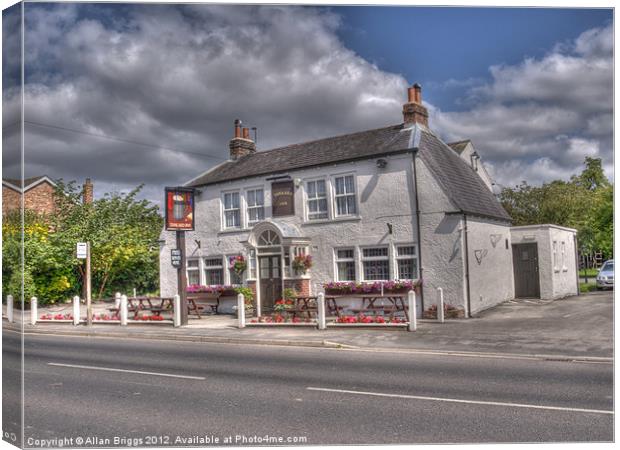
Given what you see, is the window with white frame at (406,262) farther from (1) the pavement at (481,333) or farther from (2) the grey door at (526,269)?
(2) the grey door at (526,269)

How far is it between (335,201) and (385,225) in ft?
5.01

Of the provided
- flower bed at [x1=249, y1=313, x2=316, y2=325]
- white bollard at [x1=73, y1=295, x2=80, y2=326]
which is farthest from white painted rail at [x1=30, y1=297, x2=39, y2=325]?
flower bed at [x1=249, y1=313, x2=316, y2=325]

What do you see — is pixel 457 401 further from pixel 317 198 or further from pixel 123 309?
pixel 123 309

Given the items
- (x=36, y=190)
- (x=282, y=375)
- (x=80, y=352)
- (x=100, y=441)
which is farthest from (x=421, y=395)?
(x=80, y=352)

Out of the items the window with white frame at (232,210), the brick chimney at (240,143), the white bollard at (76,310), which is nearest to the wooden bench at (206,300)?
the window with white frame at (232,210)

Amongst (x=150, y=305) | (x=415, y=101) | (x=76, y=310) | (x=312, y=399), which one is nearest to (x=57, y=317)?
(x=76, y=310)

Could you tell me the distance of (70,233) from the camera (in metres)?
9.84

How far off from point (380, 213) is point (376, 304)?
→ 2.48 meters

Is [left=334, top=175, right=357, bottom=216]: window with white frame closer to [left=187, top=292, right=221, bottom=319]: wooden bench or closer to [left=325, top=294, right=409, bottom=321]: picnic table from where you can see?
[left=325, top=294, right=409, bottom=321]: picnic table

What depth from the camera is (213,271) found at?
67.7 feet

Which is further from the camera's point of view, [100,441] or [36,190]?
[36,190]

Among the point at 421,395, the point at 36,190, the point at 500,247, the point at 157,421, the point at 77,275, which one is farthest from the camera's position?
the point at 500,247

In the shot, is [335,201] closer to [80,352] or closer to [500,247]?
[500,247]

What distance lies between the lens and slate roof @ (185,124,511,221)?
42.1 ft
